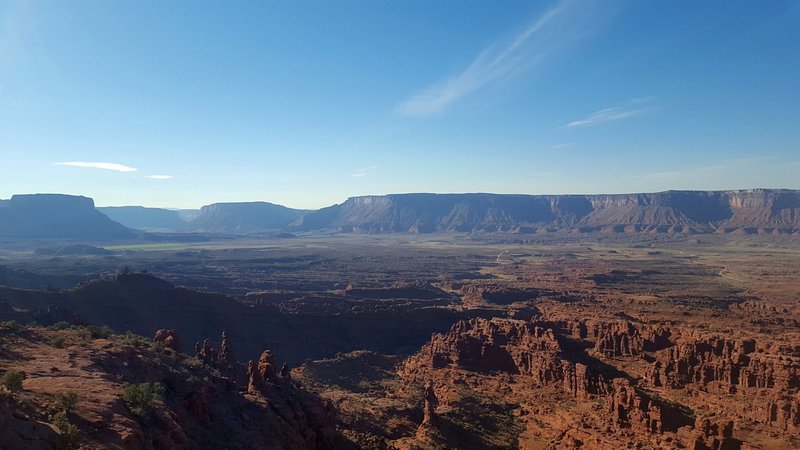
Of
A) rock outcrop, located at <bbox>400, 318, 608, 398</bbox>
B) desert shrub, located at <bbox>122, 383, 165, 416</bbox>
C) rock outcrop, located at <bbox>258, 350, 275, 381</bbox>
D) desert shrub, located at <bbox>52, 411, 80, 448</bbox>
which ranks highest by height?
desert shrub, located at <bbox>52, 411, 80, 448</bbox>

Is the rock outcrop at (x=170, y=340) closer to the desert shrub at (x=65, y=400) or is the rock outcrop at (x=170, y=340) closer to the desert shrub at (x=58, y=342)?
the desert shrub at (x=58, y=342)

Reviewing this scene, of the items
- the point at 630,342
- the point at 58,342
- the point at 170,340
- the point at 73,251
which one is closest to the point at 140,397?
the point at 58,342

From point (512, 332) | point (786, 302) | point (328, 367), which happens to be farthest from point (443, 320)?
point (786, 302)

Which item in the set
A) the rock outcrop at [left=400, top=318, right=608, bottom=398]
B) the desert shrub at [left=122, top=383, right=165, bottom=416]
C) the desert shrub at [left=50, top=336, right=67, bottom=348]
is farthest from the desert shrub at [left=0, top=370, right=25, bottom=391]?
the rock outcrop at [left=400, top=318, right=608, bottom=398]

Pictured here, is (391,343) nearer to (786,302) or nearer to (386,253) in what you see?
(786,302)

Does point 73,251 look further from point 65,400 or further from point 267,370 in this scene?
point 65,400

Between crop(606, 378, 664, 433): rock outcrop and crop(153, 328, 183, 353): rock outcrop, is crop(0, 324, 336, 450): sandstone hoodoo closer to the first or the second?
crop(153, 328, 183, 353): rock outcrop

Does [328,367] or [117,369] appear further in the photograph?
[328,367]

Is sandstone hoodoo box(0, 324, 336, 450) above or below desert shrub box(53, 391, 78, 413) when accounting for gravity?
below
